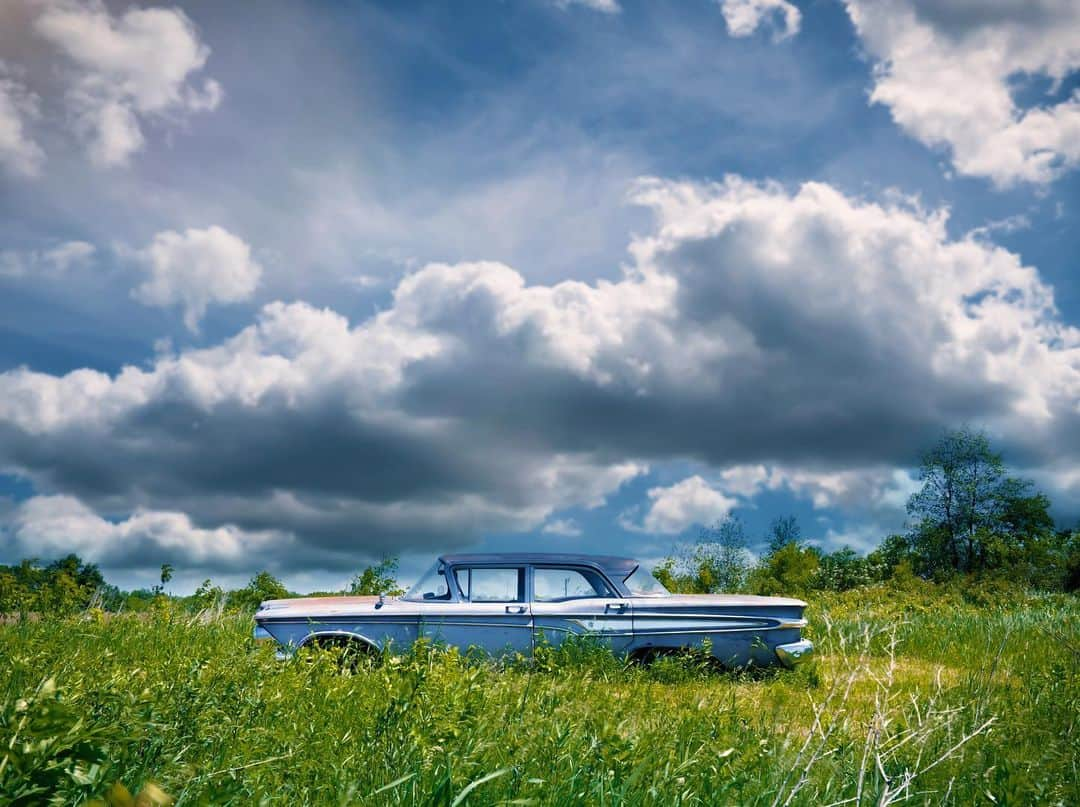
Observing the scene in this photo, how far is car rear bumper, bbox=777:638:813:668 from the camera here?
8.91 meters

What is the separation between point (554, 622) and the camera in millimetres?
8852

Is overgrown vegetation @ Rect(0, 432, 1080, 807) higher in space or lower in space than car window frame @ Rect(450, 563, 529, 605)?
lower

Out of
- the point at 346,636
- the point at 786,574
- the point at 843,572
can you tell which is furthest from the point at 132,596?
the point at 843,572

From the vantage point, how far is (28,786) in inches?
93.8

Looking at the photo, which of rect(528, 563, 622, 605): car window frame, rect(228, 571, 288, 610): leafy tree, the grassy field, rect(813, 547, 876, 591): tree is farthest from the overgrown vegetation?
rect(813, 547, 876, 591): tree

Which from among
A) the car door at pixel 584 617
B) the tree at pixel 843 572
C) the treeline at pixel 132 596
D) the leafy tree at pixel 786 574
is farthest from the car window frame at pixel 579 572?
the tree at pixel 843 572

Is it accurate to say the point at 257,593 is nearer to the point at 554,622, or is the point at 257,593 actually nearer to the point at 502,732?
the point at 554,622

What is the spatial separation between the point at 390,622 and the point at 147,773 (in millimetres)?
5965

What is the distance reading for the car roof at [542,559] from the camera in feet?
30.0

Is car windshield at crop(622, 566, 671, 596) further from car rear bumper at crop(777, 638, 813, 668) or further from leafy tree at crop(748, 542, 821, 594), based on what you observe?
leafy tree at crop(748, 542, 821, 594)

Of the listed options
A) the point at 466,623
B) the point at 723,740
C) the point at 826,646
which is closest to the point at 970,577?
the point at 826,646

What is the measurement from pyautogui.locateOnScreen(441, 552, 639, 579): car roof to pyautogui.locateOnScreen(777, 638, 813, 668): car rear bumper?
1.85 metres

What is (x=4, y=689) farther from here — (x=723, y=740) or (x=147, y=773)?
(x=723, y=740)

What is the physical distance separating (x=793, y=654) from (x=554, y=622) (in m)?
2.64
